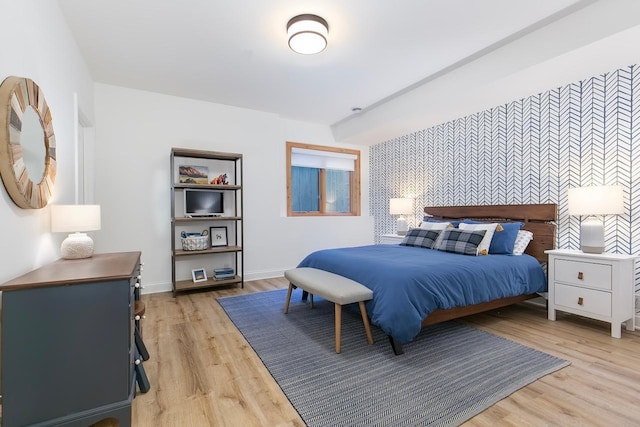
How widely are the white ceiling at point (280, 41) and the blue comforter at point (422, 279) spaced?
6.24ft

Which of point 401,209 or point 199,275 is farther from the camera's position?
point 401,209

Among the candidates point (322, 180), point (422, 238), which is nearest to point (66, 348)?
point (422, 238)

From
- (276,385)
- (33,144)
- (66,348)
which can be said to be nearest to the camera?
(66,348)

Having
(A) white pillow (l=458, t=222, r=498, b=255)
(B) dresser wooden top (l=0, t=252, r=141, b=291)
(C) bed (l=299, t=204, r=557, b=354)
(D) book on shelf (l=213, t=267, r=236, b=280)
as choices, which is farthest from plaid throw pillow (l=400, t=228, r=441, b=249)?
(B) dresser wooden top (l=0, t=252, r=141, b=291)

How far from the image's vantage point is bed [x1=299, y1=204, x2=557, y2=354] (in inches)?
84.1

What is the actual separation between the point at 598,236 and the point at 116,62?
4726 mm

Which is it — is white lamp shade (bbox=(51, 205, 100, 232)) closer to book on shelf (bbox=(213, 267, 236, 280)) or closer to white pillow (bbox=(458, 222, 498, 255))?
book on shelf (bbox=(213, 267, 236, 280))

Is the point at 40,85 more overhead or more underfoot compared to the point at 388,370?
more overhead

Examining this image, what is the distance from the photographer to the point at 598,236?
265 cm

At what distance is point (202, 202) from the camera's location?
4000 millimetres

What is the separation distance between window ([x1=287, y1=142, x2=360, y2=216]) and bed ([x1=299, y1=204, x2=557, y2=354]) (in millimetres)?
2026

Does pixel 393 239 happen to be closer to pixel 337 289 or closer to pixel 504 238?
pixel 504 238

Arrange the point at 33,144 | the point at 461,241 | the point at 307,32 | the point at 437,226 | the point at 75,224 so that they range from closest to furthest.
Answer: the point at 33,144 < the point at 75,224 < the point at 307,32 < the point at 461,241 < the point at 437,226

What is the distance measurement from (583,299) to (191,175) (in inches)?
167
